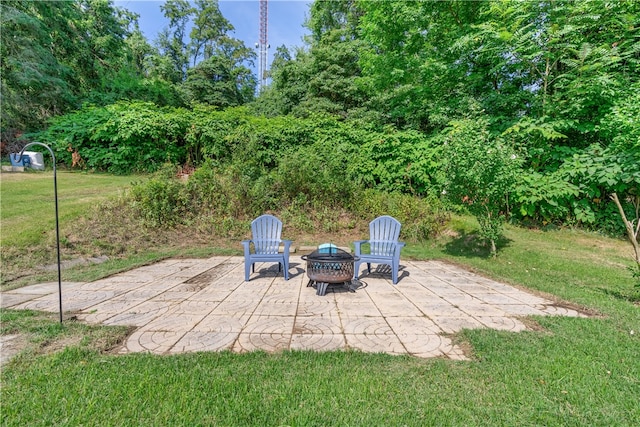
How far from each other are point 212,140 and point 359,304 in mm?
7393

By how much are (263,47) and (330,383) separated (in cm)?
3548

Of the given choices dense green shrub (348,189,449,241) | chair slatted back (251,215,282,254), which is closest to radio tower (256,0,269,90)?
dense green shrub (348,189,449,241)

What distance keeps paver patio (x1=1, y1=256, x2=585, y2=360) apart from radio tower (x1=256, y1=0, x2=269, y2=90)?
28183mm

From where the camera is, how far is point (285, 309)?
10.7 feet

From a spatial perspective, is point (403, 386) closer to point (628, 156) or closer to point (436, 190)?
point (436, 190)

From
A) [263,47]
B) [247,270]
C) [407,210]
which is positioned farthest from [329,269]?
[263,47]

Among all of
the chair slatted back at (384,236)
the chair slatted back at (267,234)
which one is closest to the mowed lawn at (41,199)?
the chair slatted back at (267,234)

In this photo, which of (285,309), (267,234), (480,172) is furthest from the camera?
(480,172)

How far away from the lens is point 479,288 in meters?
4.18

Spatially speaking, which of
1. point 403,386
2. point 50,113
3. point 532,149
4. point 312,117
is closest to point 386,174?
point 312,117

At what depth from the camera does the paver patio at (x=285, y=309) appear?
2.52m

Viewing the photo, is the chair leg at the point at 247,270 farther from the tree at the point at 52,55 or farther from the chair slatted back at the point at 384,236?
the tree at the point at 52,55

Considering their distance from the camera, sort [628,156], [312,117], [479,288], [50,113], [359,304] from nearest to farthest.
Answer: [359,304], [479,288], [628,156], [312,117], [50,113]

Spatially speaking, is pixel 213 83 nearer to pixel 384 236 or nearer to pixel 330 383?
pixel 384 236
